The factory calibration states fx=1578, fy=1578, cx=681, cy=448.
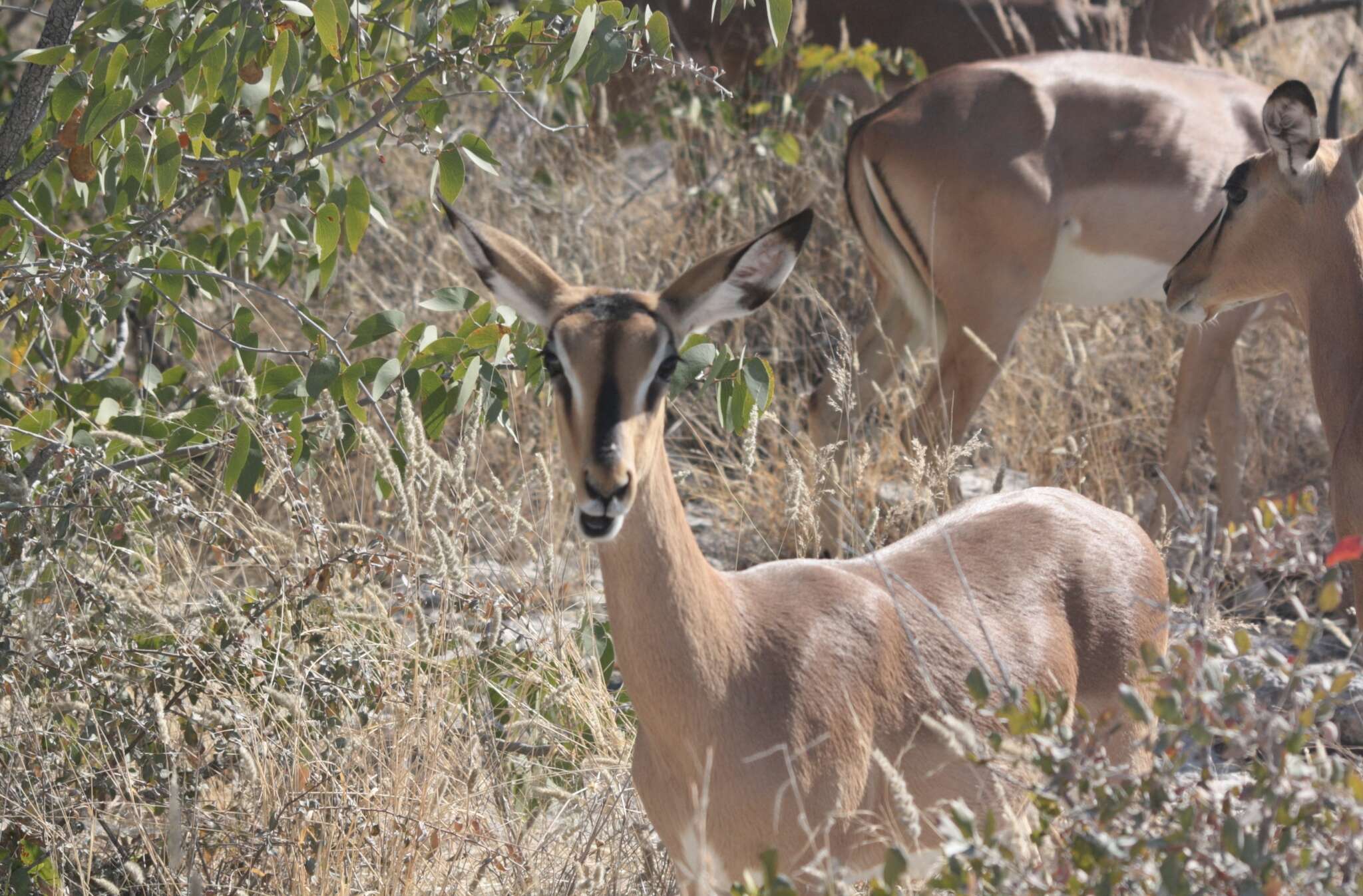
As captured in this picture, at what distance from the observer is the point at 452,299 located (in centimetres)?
323

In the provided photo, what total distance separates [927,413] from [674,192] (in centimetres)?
235

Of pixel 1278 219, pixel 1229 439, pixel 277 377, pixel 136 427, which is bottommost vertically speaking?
pixel 1229 439

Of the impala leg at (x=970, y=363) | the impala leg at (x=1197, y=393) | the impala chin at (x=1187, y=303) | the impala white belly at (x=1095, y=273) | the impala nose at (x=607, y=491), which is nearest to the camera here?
the impala nose at (x=607, y=491)

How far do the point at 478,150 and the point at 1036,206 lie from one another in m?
2.67

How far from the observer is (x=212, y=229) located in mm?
4230

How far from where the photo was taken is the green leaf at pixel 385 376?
318 cm

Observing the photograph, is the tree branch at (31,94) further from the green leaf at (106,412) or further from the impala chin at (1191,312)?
the impala chin at (1191,312)

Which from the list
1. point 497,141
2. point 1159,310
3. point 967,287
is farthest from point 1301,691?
point 497,141

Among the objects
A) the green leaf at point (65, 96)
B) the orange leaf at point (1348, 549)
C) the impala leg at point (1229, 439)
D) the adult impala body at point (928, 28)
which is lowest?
the impala leg at point (1229, 439)

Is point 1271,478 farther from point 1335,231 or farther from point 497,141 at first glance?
point 497,141

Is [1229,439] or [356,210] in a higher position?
[356,210]

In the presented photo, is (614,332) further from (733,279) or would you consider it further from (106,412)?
(106,412)

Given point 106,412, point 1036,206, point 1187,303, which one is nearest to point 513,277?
point 106,412

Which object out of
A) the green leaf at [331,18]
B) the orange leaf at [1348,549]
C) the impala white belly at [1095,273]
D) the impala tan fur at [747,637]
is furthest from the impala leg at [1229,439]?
the orange leaf at [1348,549]
